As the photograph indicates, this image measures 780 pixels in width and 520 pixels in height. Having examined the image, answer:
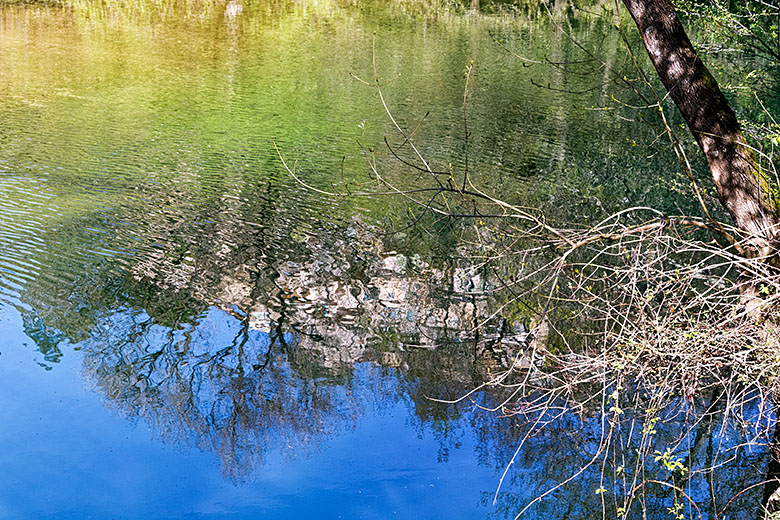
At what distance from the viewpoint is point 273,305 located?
18.0 feet

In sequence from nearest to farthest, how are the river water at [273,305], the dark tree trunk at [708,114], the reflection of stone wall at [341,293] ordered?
the dark tree trunk at [708,114] → the river water at [273,305] → the reflection of stone wall at [341,293]

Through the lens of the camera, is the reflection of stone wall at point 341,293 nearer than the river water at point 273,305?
No

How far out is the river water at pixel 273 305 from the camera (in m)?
4.05

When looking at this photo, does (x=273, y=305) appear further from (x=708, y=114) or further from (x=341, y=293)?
(x=708, y=114)

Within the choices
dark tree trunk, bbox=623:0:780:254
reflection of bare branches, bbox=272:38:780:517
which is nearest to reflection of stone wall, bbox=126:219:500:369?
reflection of bare branches, bbox=272:38:780:517

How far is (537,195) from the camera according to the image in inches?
279

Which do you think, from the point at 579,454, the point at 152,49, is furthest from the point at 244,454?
the point at 152,49

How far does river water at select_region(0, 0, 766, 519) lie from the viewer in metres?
4.05

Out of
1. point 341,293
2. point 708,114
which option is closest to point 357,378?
point 341,293

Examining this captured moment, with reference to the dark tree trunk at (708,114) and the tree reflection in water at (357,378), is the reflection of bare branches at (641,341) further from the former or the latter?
the dark tree trunk at (708,114)

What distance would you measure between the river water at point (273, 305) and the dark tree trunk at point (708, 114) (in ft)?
3.26

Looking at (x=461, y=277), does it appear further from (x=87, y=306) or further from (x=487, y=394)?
(x=87, y=306)

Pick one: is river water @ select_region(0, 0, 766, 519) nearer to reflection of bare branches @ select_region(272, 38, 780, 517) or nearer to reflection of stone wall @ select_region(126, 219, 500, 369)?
reflection of stone wall @ select_region(126, 219, 500, 369)

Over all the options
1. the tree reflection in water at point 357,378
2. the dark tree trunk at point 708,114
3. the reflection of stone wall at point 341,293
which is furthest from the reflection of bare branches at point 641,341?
the reflection of stone wall at point 341,293
